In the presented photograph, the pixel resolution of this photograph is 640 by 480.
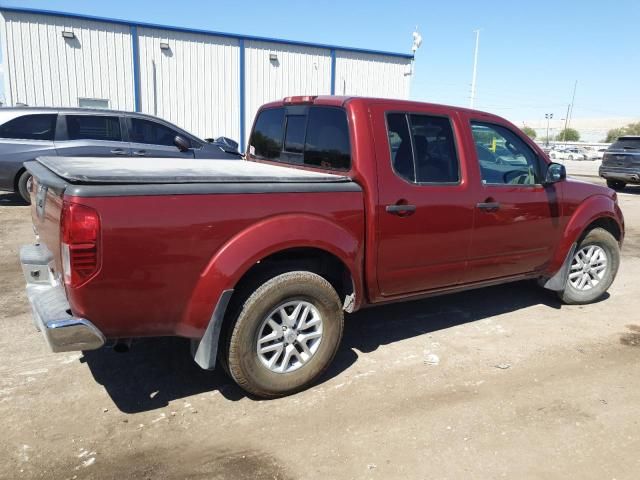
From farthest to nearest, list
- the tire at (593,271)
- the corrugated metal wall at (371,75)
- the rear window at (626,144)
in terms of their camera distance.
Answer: the corrugated metal wall at (371,75), the rear window at (626,144), the tire at (593,271)

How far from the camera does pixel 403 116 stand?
3908 millimetres

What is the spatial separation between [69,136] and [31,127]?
645 mm

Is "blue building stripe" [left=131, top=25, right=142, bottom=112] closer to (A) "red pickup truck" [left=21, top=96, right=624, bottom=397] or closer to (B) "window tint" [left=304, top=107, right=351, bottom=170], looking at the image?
(A) "red pickup truck" [left=21, top=96, right=624, bottom=397]

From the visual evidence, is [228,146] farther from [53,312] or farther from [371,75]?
[371,75]

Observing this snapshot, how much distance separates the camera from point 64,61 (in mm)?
15062

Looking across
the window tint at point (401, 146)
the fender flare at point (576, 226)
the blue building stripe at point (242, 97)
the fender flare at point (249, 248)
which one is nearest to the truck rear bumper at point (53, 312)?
the fender flare at point (249, 248)

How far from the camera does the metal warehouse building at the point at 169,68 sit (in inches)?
580

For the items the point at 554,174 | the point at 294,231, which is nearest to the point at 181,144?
the point at 294,231

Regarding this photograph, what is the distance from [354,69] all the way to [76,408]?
725 inches

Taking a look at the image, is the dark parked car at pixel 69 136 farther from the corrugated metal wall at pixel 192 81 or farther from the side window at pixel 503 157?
the corrugated metal wall at pixel 192 81

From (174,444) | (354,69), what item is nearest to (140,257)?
(174,444)

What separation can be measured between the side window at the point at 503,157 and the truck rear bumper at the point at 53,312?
3.08 meters

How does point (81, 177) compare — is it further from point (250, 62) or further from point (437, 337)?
point (250, 62)

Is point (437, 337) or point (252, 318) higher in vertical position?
point (252, 318)
